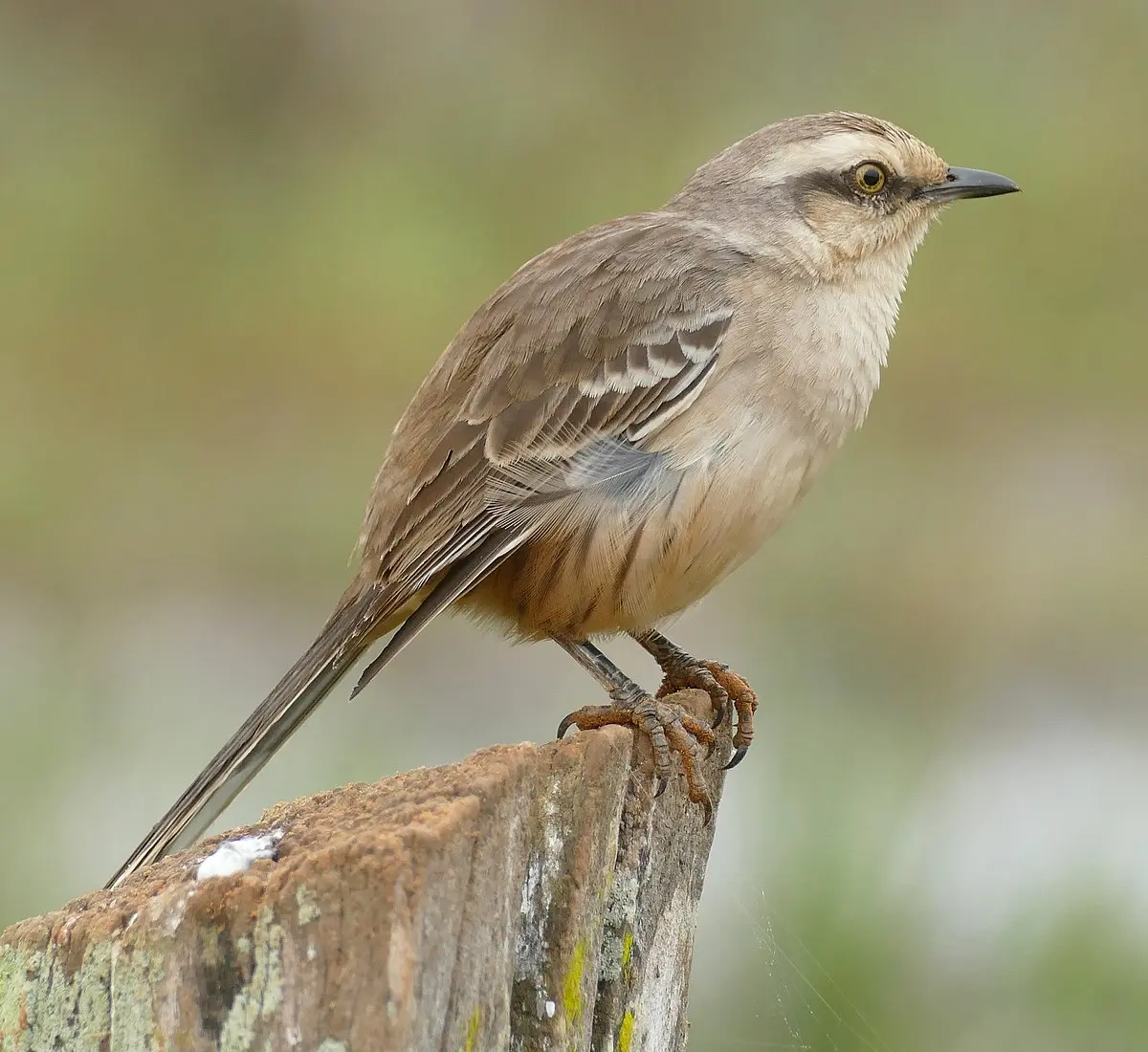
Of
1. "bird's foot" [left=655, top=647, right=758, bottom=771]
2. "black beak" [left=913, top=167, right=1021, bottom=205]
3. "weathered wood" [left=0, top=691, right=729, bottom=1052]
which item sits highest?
"black beak" [left=913, top=167, right=1021, bottom=205]

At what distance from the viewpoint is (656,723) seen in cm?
396

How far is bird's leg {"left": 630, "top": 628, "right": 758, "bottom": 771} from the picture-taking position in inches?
179

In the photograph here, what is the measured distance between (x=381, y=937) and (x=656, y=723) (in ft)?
5.72

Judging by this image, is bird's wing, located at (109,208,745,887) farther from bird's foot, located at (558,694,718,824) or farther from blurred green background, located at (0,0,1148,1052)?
blurred green background, located at (0,0,1148,1052)

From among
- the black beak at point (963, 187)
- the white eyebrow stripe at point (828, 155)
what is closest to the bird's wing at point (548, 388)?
the white eyebrow stripe at point (828, 155)

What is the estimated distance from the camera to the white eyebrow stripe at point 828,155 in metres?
5.09

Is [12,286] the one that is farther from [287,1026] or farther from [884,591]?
[287,1026]

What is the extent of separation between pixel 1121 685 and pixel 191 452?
578 cm

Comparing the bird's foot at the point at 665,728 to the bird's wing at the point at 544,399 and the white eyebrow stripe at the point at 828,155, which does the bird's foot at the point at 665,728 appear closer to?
the bird's wing at the point at 544,399

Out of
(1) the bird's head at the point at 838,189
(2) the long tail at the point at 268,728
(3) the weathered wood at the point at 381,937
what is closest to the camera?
(3) the weathered wood at the point at 381,937

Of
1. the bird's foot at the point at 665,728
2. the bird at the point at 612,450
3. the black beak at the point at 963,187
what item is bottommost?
the bird's foot at the point at 665,728

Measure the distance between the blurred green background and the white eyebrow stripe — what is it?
2092 mm

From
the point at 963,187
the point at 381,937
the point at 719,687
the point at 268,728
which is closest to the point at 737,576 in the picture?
the point at 963,187

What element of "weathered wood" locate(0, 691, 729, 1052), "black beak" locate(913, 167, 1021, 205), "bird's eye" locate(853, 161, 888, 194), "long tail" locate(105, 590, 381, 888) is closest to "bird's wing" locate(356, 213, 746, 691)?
"long tail" locate(105, 590, 381, 888)
